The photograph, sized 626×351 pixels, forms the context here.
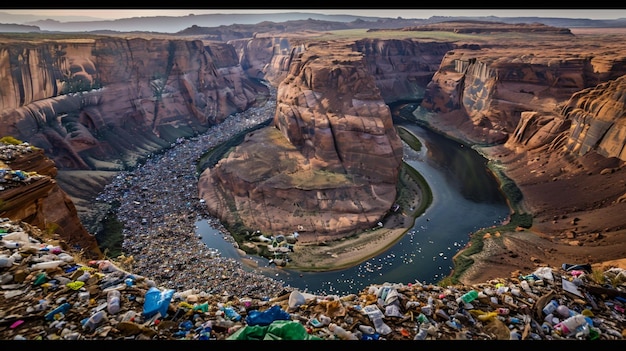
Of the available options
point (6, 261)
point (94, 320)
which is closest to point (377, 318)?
point (94, 320)

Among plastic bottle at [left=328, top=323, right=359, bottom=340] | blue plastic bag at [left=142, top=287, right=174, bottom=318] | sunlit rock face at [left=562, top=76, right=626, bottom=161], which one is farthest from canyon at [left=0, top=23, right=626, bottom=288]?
plastic bottle at [left=328, top=323, right=359, bottom=340]

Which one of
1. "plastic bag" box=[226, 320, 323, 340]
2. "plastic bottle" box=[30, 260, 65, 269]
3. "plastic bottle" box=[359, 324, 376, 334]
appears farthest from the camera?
"plastic bottle" box=[30, 260, 65, 269]

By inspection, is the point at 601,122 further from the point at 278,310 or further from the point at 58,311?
the point at 58,311

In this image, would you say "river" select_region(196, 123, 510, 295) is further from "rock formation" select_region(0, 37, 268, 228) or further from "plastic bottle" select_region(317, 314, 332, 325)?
"rock formation" select_region(0, 37, 268, 228)

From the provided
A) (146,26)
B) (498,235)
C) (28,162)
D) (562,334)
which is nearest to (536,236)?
(498,235)

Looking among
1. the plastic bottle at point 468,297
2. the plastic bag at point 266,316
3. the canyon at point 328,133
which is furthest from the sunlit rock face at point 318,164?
the plastic bag at point 266,316

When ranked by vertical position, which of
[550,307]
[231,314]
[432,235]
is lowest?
[432,235]

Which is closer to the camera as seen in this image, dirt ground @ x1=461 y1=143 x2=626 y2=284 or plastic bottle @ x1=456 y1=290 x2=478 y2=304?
plastic bottle @ x1=456 y1=290 x2=478 y2=304

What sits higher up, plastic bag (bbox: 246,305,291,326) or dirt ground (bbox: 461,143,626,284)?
plastic bag (bbox: 246,305,291,326)
